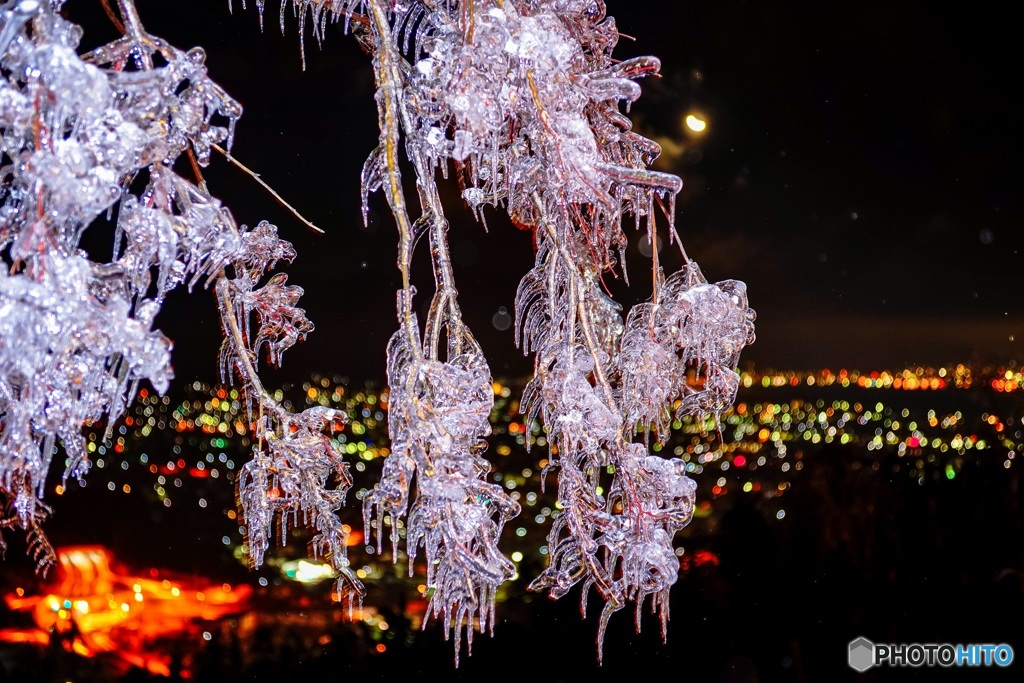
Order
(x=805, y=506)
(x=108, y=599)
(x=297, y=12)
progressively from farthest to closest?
(x=108, y=599) → (x=805, y=506) → (x=297, y=12)

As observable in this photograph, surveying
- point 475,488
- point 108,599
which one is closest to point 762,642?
point 475,488

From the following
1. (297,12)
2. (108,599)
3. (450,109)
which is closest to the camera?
(450,109)

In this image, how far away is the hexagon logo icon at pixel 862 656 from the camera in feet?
12.8

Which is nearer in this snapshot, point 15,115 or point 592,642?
point 15,115

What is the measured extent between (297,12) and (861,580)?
4062 millimetres

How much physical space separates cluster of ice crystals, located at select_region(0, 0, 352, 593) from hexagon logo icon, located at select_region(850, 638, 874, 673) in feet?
11.8

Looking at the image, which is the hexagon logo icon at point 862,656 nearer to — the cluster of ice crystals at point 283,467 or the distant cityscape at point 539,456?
the distant cityscape at point 539,456

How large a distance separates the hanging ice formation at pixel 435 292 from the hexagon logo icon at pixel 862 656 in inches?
122

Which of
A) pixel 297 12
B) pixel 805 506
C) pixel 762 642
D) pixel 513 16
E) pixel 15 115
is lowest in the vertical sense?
pixel 762 642

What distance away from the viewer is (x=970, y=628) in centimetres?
404

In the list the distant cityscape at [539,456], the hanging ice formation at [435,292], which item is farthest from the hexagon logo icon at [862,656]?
the hanging ice formation at [435,292]

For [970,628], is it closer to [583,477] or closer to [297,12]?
[583,477]

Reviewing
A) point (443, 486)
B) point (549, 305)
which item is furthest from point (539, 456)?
point (443, 486)

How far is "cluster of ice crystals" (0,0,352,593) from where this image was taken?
798 millimetres
